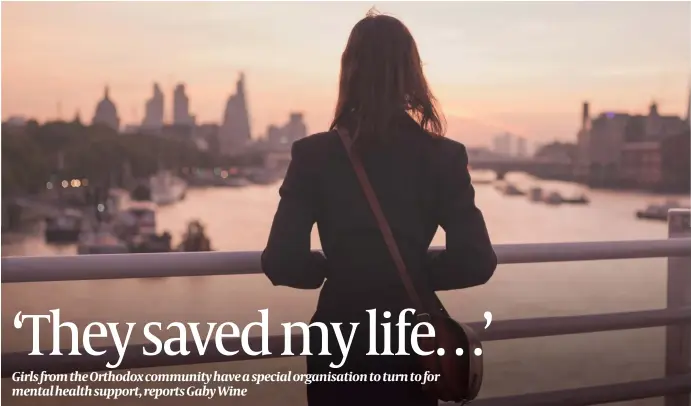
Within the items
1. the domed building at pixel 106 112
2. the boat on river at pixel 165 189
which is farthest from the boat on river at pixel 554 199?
the domed building at pixel 106 112

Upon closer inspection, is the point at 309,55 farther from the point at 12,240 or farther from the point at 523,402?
the point at 523,402

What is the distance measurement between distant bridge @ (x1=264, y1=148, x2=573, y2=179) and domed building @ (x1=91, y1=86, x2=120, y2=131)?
43094mm

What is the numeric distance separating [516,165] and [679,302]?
20.3 meters

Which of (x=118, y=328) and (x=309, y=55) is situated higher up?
(x=309, y=55)

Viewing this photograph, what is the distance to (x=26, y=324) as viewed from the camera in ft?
8.82

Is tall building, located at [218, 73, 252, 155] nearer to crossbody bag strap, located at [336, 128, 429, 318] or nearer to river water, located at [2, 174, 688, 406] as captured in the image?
river water, located at [2, 174, 688, 406]

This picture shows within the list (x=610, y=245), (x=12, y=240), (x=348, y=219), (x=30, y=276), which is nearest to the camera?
(x=348, y=219)

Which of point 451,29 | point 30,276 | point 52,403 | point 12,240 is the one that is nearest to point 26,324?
point 52,403

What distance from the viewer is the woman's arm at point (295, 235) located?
65.7 inches

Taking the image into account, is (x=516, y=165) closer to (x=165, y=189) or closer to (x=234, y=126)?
(x=234, y=126)

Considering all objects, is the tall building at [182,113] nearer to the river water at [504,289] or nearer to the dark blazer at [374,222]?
the river water at [504,289]

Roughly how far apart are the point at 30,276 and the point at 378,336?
2.97ft

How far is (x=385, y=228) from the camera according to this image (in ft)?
5.42

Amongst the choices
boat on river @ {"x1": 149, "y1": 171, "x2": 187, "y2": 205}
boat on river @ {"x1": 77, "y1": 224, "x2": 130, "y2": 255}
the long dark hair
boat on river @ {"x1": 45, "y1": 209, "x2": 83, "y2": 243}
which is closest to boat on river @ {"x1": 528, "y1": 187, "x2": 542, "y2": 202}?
boat on river @ {"x1": 77, "y1": 224, "x2": 130, "y2": 255}
